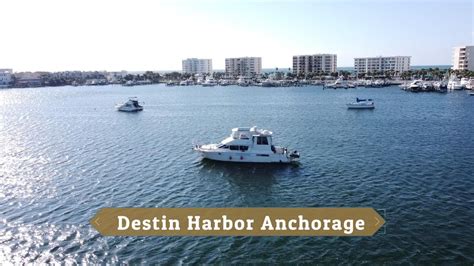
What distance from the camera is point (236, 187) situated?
40469 mm

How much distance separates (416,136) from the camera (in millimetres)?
67000

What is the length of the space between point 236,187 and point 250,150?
9.13 m

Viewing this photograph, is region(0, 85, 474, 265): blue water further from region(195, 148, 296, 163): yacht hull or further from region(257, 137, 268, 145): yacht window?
region(257, 137, 268, 145): yacht window

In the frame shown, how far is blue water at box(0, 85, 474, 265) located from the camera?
26.0m

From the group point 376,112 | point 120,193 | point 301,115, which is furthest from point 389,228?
point 376,112

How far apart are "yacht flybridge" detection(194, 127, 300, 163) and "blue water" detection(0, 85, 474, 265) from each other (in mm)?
1266

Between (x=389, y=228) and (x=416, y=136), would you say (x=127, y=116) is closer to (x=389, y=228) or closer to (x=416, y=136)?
(x=416, y=136)

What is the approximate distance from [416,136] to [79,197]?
185 ft

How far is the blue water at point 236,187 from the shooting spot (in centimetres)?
2603

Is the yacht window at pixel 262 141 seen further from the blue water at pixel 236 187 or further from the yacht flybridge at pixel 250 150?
the blue water at pixel 236 187

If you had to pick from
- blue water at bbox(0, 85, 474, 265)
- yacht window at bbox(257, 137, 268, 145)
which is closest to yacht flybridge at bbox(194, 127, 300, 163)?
yacht window at bbox(257, 137, 268, 145)

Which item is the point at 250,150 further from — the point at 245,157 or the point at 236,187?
the point at 236,187

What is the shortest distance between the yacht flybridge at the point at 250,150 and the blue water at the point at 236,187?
49.9 inches

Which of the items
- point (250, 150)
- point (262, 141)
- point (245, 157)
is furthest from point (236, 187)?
point (262, 141)
